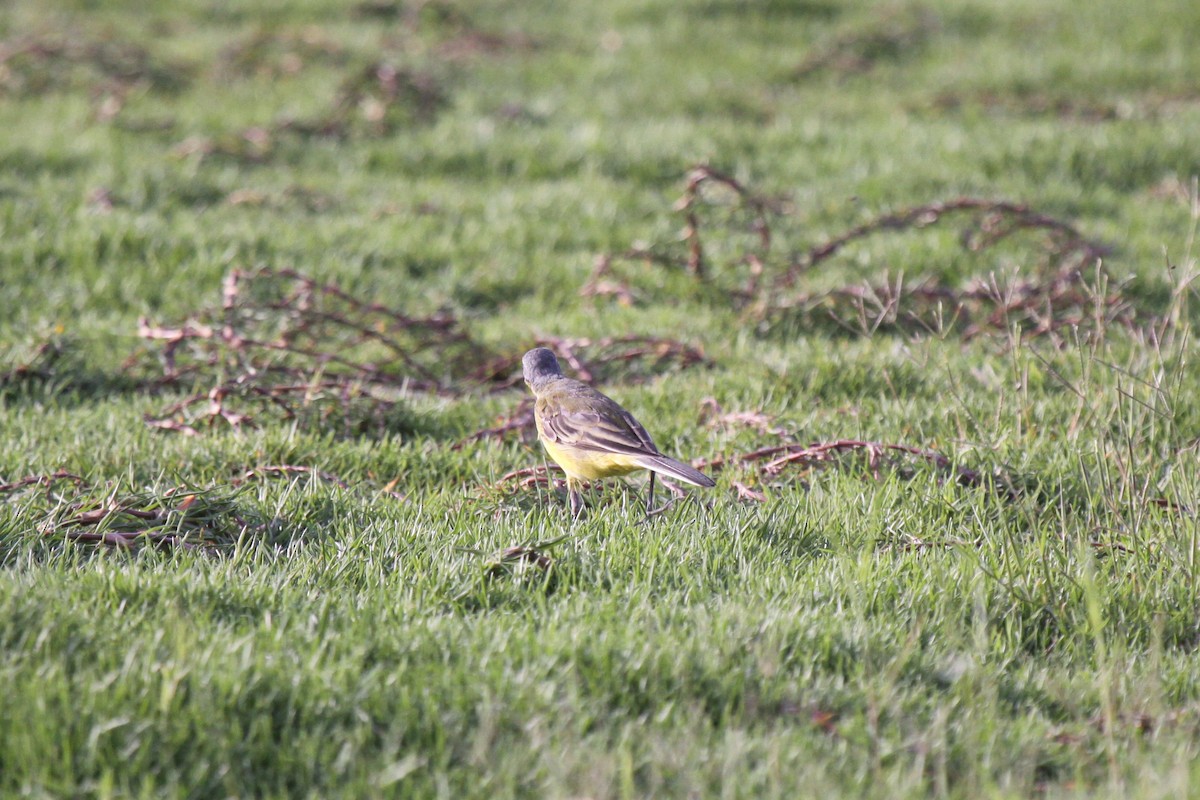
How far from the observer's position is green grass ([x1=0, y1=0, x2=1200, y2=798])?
3164mm

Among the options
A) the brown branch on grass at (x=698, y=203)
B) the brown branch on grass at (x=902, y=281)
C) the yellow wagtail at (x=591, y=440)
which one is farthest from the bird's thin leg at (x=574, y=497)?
the brown branch on grass at (x=698, y=203)

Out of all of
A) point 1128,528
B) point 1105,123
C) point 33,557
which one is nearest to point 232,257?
point 33,557

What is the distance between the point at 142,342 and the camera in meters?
6.70

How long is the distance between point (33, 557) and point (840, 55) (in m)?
11.2

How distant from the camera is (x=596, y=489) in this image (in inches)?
199

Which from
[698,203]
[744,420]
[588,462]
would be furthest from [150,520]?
[698,203]

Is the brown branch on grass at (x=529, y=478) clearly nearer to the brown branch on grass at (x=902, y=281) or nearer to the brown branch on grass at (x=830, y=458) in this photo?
the brown branch on grass at (x=830, y=458)

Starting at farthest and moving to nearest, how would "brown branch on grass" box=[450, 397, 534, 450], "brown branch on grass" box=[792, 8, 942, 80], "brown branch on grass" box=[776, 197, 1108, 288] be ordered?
1. "brown branch on grass" box=[792, 8, 942, 80]
2. "brown branch on grass" box=[776, 197, 1108, 288]
3. "brown branch on grass" box=[450, 397, 534, 450]

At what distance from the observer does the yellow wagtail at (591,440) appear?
14.6ft

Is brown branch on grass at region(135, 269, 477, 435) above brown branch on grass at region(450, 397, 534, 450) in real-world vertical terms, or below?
above

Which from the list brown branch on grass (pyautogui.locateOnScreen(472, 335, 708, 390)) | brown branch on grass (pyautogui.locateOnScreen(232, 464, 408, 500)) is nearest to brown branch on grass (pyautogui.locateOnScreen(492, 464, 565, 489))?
brown branch on grass (pyautogui.locateOnScreen(232, 464, 408, 500))

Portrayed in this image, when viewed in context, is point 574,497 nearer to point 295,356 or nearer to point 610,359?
point 610,359

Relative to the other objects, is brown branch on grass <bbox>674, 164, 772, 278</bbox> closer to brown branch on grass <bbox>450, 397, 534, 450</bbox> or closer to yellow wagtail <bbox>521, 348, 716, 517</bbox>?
brown branch on grass <bbox>450, 397, 534, 450</bbox>

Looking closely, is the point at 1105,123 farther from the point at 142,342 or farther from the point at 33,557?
the point at 33,557
